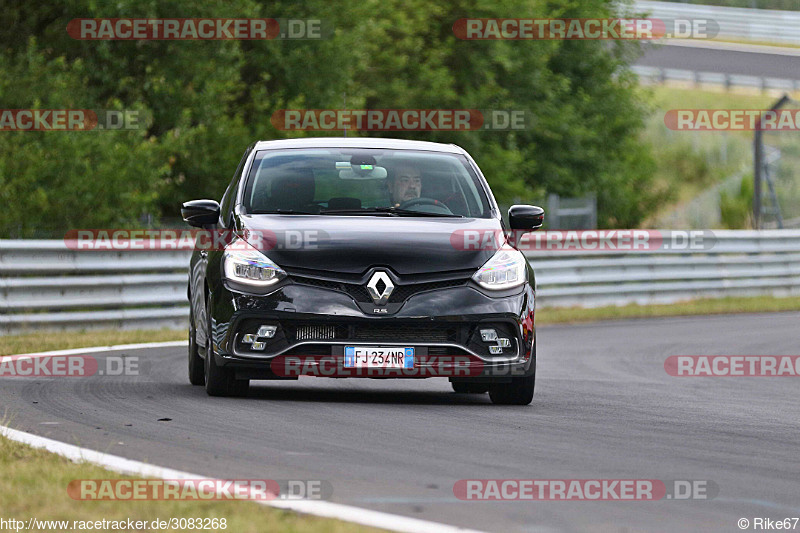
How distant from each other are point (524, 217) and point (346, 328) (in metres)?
1.77

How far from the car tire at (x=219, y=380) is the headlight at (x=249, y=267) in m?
0.44

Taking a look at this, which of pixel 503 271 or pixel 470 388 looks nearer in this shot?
pixel 503 271

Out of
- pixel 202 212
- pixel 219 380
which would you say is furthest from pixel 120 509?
pixel 202 212

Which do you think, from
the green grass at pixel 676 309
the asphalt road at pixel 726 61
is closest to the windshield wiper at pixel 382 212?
the green grass at pixel 676 309

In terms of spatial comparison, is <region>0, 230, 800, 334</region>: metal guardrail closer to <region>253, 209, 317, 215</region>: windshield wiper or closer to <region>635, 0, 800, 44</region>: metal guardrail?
<region>253, 209, 317, 215</region>: windshield wiper

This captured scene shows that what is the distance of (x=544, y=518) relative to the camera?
595 cm

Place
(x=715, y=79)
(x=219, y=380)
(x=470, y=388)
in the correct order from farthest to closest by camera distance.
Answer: (x=715, y=79), (x=470, y=388), (x=219, y=380)

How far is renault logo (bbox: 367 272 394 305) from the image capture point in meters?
9.49

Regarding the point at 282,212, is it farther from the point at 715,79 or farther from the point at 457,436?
the point at 715,79

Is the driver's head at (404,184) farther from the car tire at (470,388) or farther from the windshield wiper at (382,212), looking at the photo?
the car tire at (470,388)

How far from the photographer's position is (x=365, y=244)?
9.61m

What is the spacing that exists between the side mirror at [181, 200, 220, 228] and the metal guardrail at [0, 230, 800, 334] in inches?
237

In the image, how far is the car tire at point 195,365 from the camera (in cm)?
1118

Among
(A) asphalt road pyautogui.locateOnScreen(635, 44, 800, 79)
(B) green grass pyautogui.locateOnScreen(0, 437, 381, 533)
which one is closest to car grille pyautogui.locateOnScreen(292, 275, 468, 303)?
(B) green grass pyautogui.locateOnScreen(0, 437, 381, 533)
